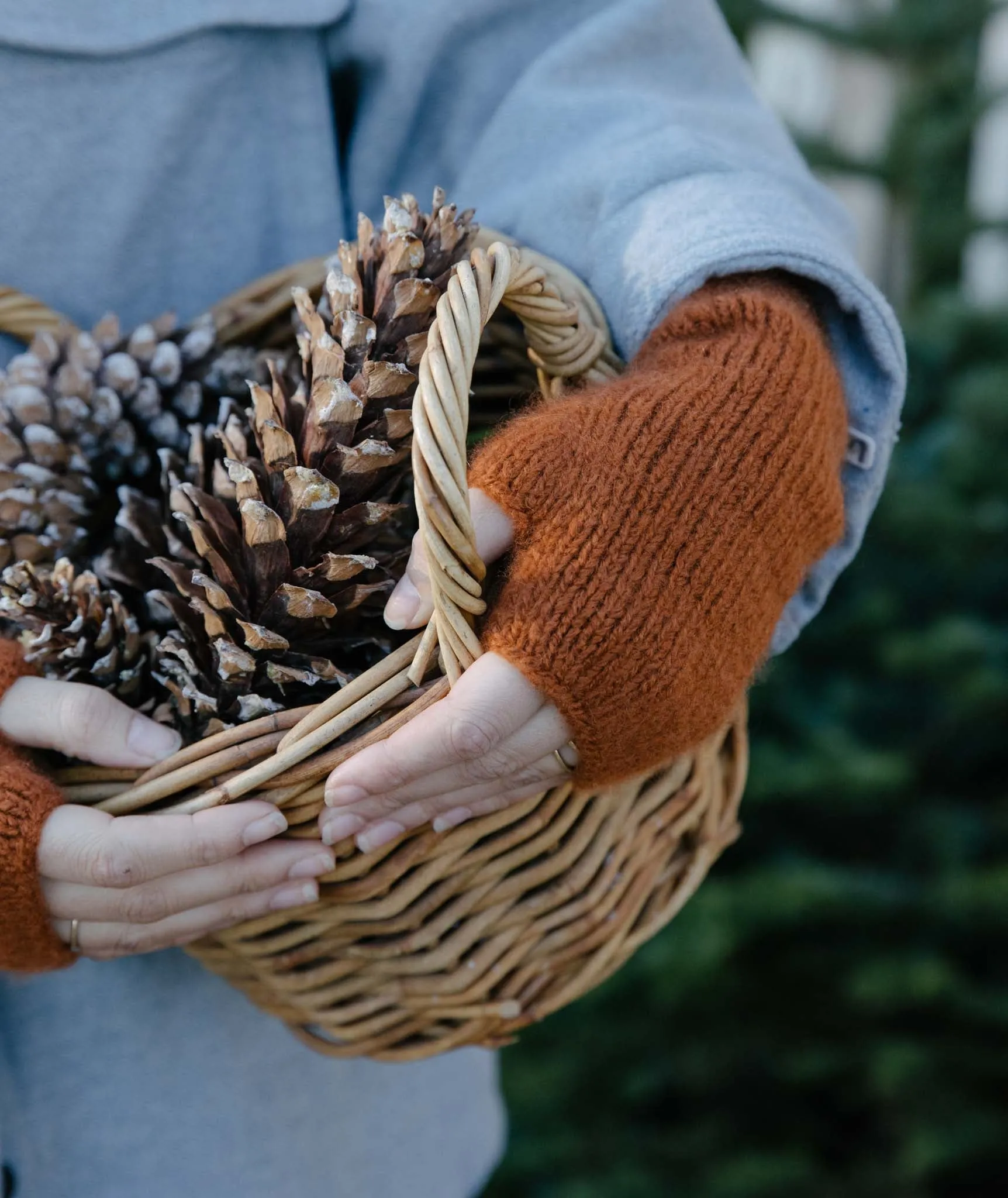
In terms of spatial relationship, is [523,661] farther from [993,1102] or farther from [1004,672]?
[993,1102]

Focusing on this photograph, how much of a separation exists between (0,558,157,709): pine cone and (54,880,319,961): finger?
4.0 inches

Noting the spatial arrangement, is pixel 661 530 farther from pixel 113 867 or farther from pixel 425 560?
pixel 113 867

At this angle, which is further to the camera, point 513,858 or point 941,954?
point 941,954

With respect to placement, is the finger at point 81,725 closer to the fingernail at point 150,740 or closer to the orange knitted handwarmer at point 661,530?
the fingernail at point 150,740

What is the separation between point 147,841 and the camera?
481 mm

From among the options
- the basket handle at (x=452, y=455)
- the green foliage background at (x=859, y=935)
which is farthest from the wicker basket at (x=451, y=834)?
the green foliage background at (x=859, y=935)

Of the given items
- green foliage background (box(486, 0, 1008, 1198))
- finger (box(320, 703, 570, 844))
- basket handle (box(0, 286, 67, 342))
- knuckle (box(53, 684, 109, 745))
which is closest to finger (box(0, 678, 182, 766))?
knuckle (box(53, 684, 109, 745))

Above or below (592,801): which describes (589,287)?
above

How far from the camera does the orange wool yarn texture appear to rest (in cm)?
45

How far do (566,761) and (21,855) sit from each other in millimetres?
235

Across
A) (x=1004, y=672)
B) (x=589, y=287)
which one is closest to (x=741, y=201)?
(x=589, y=287)

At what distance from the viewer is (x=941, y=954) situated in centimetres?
126

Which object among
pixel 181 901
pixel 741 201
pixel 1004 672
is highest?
pixel 741 201

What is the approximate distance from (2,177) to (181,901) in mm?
417
